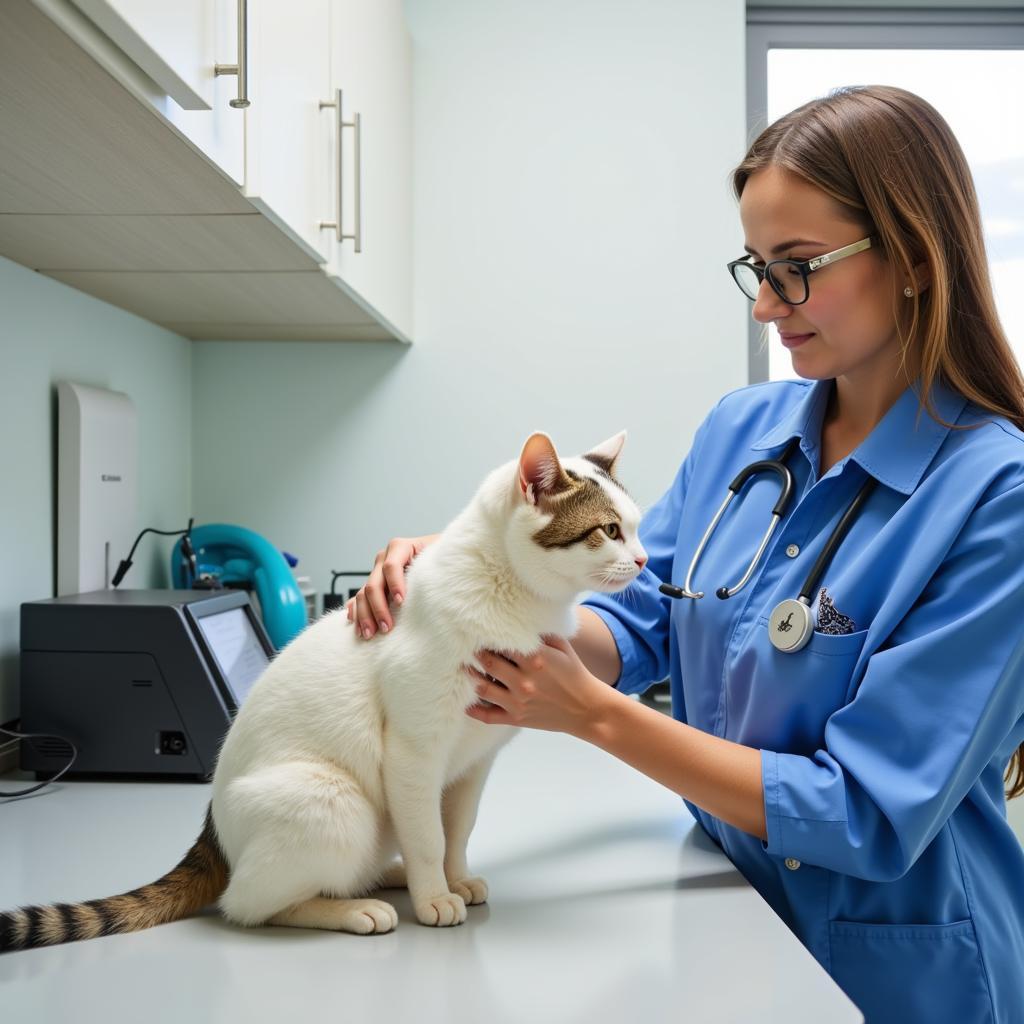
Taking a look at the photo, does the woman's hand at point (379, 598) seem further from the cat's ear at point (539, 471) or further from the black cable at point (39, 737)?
the black cable at point (39, 737)

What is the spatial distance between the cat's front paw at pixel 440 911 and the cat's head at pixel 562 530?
0.28 metres

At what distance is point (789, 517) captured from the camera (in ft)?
3.55

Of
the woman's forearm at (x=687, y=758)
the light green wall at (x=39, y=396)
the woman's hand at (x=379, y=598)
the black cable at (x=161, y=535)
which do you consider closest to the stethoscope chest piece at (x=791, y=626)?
the woman's forearm at (x=687, y=758)

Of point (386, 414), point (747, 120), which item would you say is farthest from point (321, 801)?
point (747, 120)

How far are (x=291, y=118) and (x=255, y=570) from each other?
0.90m

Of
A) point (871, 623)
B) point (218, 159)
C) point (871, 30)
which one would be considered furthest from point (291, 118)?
point (871, 30)

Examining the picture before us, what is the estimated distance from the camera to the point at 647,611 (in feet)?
4.15

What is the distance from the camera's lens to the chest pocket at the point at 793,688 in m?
0.94

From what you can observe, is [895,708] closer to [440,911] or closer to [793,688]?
[793,688]

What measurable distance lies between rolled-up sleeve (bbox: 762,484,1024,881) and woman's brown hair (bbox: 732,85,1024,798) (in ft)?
0.55

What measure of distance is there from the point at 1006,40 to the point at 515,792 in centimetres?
220

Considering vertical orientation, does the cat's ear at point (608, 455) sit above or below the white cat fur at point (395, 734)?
above

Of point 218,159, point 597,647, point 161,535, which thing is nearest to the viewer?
point 218,159

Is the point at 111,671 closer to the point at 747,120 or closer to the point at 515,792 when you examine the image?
the point at 515,792
